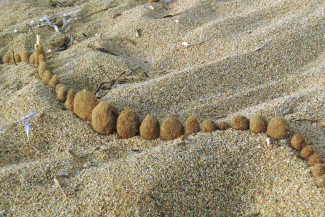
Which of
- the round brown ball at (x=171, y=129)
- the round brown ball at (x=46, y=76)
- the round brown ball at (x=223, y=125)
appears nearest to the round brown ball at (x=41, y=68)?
the round brown ball at (x=46, y=76)

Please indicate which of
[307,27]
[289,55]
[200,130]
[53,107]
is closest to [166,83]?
[200,130]

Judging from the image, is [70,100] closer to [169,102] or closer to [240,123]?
[169,102]

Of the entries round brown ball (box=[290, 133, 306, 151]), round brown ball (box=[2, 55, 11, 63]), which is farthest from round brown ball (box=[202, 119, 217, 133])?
round brown ball (box=[2, 55, 11, 63])

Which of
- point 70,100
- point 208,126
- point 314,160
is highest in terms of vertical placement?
point 70,100

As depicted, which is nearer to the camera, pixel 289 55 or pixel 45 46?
pixel 289 55

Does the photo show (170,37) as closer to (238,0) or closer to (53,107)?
(238,0)

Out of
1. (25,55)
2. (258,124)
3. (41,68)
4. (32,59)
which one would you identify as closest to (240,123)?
(258,124)

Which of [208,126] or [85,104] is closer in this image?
[208,126]
